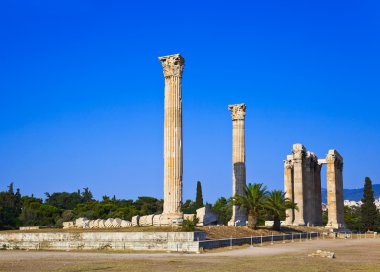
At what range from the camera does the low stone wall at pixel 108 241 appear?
27516 millimetres

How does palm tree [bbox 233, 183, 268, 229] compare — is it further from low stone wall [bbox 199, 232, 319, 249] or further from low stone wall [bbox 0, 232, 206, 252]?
low stone wall [bbox 0, 232, 206, 252]

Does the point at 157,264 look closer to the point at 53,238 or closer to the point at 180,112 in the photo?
the point at 53,238

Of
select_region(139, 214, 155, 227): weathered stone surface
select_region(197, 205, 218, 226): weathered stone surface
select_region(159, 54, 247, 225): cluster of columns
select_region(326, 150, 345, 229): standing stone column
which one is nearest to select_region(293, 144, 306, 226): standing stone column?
select_region(326, 150, 345, 229): standing stone column

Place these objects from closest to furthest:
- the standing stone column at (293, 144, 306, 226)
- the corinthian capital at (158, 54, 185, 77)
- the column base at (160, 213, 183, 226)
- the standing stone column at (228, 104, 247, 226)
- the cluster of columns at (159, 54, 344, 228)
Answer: the column base at (160, 213, 183, 226) < the cluster of columns at (159, 54, 344, 228) < the corinthian capital at (158, 54, 185, 77) < the standing stone column at (228, 104, 247, 226) < the standing stone column at (293, 144, 306, 226)

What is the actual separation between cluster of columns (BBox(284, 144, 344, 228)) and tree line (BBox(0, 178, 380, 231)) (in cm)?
469

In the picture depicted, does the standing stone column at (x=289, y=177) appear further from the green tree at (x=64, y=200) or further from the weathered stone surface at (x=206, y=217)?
the green tree at (x=64, y=200)

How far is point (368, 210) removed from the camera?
82312mm

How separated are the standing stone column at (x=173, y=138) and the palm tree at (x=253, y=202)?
9724mm

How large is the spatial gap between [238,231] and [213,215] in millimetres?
7571

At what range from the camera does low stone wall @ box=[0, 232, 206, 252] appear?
2752 cm

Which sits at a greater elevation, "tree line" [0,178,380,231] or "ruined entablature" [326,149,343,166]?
"ruined entablature" [326,149,343,166]

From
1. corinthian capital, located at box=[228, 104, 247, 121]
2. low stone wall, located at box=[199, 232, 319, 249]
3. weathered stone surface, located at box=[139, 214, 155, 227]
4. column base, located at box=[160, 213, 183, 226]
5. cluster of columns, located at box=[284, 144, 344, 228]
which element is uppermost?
corinthian capital, located at box=[228, 104, 247, 121]

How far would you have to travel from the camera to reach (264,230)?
139 ft

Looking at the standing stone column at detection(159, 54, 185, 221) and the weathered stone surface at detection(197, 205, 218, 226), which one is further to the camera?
the weathered stone surface at detection(197, 205, 218, 226)
